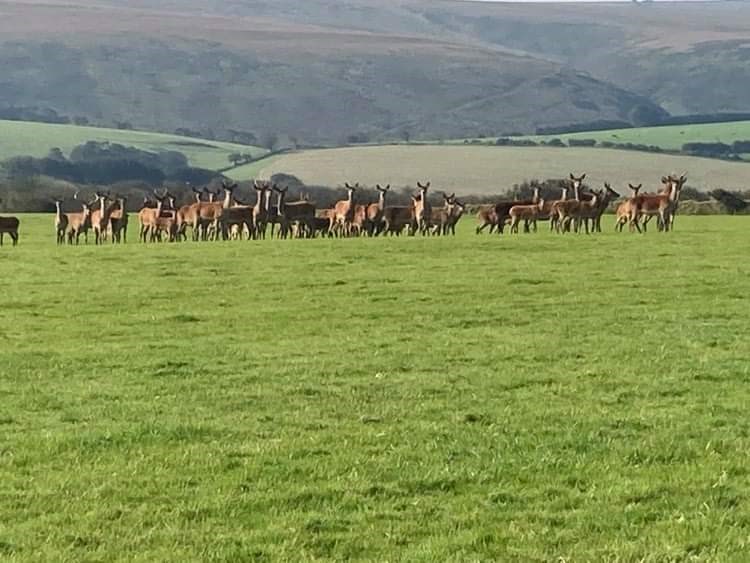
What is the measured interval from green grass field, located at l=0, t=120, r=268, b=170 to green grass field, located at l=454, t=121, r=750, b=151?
34.7 m

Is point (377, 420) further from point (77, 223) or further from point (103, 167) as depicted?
point (103, 167)

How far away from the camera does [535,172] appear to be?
99.4m

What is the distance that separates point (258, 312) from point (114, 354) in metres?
4.51

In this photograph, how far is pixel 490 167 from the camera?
106 metres

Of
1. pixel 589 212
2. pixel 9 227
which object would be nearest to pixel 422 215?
pixel 589 212

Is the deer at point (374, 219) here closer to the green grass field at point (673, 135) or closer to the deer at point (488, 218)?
the deer at point (488, 218)

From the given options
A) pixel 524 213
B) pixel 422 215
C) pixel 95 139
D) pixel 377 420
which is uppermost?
pixel 95 139

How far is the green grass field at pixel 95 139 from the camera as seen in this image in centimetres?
11531

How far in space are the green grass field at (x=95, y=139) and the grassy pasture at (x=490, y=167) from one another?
23.7 feet

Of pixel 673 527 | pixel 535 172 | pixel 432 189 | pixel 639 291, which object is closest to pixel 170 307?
pixel 639 291

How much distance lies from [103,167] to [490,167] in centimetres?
3152

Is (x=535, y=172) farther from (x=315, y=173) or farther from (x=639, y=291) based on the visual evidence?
(x=639, y=291)

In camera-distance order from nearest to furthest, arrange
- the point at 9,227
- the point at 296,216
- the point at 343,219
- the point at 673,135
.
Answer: the point at 9,227, the point at 296,216, the point at 343,219, the point at 673,135

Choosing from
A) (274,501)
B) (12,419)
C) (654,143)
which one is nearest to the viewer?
(274,501)
